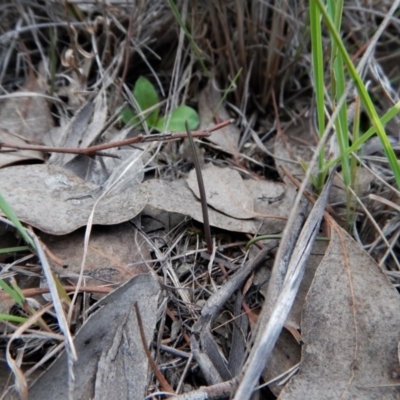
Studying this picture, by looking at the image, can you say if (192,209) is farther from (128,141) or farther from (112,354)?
(112,354)

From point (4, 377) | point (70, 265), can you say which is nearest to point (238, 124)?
point (70, 265)

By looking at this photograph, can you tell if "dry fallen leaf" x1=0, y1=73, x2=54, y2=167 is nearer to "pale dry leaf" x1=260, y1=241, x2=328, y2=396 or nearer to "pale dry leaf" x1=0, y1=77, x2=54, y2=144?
"pale dry leaf" x1=0, y1=77, x2=54, y2=144

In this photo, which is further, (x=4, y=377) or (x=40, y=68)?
(x=40, y=68)

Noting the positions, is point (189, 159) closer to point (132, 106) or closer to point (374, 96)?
point (132, 106)

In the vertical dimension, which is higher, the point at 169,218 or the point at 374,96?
the point at 374,96

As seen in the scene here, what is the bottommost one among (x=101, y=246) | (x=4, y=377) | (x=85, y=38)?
(x=4, y=377)
